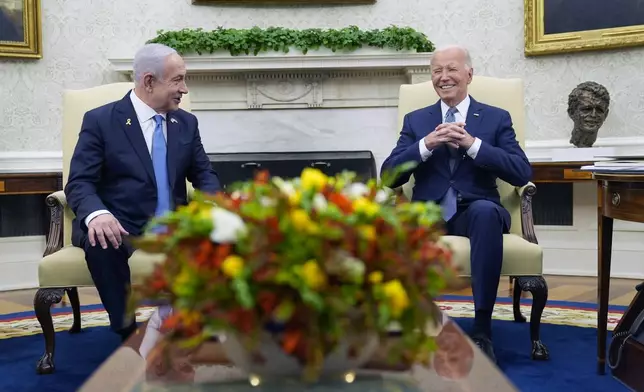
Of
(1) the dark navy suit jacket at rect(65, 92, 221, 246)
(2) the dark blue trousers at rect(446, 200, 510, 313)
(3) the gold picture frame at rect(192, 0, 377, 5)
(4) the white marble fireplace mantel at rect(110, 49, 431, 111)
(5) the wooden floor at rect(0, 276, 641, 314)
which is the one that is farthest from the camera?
(3) the gold picture frame at rect(192, 0, 377, 5)

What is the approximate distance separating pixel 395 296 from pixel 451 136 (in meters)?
2.19

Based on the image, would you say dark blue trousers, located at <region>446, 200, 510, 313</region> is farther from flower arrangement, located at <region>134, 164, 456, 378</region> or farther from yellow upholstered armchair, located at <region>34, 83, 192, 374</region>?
flower arrangement, located at <region>134, 164, 456, 378</region>

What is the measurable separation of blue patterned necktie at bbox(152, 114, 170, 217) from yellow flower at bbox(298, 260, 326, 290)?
2.13 meters

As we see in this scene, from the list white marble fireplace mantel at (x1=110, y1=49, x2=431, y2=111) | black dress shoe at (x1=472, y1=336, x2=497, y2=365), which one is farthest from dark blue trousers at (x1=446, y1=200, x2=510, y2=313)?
white marble fireplace mantel at (x1=110, y1=49, x2=431, y2=111)

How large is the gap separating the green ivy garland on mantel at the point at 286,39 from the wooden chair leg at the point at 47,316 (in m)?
2.84

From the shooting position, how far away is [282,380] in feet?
4.07

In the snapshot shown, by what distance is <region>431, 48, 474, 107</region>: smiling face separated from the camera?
3.34 m

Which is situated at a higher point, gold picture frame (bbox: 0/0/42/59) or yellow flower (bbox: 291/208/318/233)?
gold picture frame (bbox: 0/0/42/59)

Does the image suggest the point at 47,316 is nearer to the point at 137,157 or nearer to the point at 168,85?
the point at 137,157

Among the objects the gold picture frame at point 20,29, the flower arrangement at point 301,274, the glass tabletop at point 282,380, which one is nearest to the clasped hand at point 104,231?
the glass tabletop at point 282,380

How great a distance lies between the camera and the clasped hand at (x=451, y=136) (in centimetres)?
314

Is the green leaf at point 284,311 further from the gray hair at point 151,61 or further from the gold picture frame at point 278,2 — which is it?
the gold picture frame at point 278,2

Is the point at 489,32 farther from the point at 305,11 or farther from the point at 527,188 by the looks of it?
the point at 527,188

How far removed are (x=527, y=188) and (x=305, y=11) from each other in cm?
313
